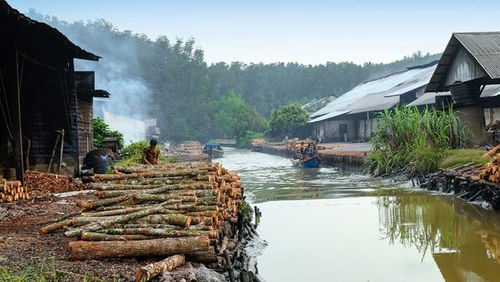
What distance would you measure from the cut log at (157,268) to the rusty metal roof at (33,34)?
5962 millimetres

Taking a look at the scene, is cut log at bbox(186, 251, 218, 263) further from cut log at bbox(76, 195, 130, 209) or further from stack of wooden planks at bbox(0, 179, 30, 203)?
stack of wooden planks at bbox(0, 179, 30, 203)

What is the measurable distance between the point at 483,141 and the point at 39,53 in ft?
48.7

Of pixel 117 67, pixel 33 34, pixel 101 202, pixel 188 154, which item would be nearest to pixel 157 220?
pixel 101 202

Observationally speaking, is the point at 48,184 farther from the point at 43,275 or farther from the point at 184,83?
the point at 184,83

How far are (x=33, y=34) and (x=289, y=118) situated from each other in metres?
40.2

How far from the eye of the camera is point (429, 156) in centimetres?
1706

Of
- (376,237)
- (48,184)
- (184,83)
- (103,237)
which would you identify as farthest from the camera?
(184,83)

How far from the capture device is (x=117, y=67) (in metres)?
69.1

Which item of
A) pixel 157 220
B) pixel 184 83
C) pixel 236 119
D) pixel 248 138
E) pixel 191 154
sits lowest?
pixel 191 154

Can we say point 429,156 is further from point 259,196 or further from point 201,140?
point 201,140

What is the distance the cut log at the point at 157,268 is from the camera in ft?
16.6

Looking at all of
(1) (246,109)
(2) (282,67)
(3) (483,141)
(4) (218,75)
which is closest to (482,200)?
(3) (483,141)

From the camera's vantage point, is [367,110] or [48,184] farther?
[367,110]

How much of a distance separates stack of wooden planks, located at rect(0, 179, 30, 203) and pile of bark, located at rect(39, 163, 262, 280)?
123 inches
